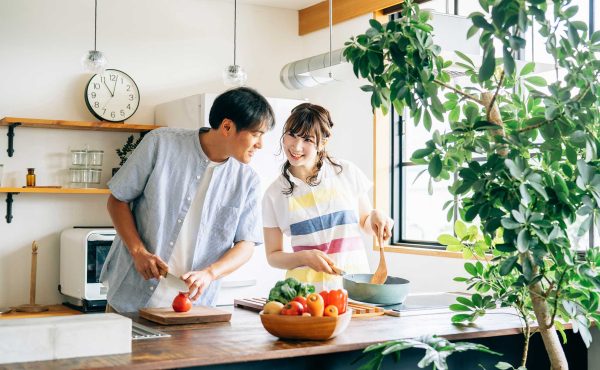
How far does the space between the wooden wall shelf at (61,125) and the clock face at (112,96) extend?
0.33 ft

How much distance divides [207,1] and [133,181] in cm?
303

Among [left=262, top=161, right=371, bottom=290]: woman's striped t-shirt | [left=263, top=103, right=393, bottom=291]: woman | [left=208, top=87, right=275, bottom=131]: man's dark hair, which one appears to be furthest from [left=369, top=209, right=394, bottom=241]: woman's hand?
[left=208, top=87, right=275, bottom=131]: man's dark hair

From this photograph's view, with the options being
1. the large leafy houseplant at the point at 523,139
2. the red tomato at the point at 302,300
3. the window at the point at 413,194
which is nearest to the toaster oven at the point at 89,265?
the window at the point at 413,194

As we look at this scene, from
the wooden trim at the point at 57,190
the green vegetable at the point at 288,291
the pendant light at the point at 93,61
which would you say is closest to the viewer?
the green vegetable at the point at 288,291

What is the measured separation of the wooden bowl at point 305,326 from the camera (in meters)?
2.09

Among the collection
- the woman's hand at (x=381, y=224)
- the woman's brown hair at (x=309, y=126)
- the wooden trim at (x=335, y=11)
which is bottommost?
the woman's hand at (x=381, y=224)

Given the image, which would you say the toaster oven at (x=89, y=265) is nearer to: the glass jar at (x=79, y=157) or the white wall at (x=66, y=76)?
the white wall at (x=66, y=76)

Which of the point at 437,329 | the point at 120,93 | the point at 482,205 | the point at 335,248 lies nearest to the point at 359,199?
the point at 335,248

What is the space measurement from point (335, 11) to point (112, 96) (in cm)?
166

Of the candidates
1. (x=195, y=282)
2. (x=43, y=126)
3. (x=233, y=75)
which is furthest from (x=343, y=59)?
(x=43, y=126)

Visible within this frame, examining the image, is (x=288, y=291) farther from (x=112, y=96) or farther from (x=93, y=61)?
(x=112, y=96)

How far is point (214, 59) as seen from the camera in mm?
5461

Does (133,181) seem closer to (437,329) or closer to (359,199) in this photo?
(359,199)

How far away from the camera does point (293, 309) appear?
7.00 ft
